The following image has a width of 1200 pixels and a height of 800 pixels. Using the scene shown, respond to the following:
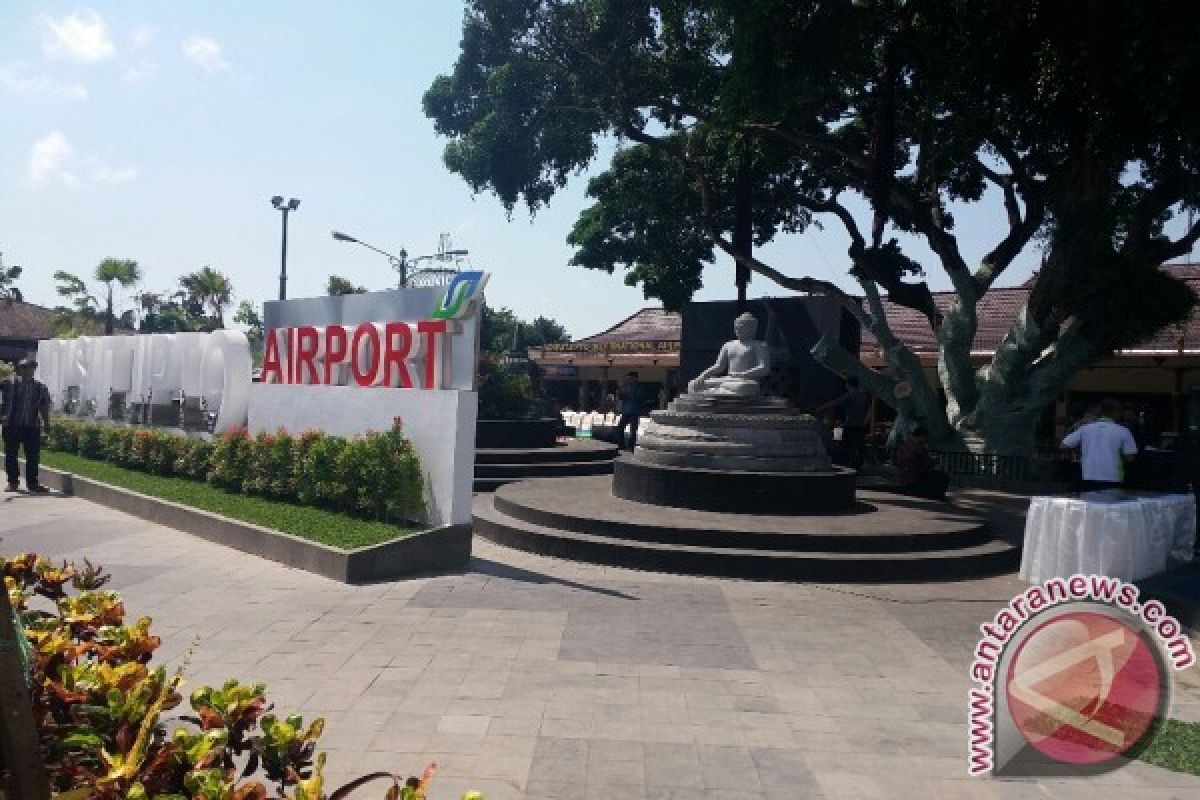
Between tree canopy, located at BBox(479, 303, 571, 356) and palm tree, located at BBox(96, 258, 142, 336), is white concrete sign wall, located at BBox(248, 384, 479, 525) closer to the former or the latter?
tree canopy, located at BBox(479, 303, 571, 356)

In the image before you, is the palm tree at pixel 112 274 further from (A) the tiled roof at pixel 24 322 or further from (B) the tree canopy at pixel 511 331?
(B) the tree canopy at pixel 511 331

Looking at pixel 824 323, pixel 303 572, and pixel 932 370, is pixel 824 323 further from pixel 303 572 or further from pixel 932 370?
pixel 303 572

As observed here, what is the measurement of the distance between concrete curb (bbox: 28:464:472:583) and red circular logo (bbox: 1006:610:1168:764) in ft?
17.4

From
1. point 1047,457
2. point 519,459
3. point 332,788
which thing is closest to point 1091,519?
point 332,788

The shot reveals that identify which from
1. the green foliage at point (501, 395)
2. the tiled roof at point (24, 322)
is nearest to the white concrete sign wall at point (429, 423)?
the green foliage at point (501, 395)

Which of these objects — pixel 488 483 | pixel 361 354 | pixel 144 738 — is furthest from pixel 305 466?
pixel 144 738

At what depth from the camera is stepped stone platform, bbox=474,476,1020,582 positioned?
845 cm

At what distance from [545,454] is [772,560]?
8.20 metres

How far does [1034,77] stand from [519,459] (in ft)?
34.4

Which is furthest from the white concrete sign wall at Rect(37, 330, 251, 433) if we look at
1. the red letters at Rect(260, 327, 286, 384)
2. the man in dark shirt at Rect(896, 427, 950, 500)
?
the man in dark shirt at Rect(896, 427, 950, 500)

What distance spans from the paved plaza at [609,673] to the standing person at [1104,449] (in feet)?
6.16

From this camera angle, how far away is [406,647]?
577 centimetres

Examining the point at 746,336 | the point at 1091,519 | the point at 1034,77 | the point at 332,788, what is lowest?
the point at 332,788

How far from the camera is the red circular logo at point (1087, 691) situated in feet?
14.0
